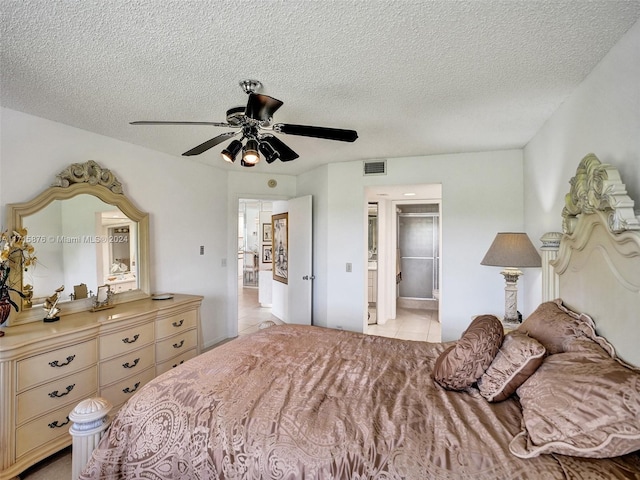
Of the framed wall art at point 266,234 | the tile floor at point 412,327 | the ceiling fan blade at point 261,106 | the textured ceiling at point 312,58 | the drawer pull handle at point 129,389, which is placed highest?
the textured ceiling at point 312,58

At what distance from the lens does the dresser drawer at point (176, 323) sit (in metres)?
2.90

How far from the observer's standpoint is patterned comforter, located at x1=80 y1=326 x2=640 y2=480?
1.06 meters

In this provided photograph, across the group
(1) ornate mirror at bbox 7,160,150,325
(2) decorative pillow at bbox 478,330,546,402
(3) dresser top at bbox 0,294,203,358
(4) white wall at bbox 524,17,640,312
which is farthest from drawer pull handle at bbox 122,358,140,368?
(4) white wall at bbox 524,17,640,312

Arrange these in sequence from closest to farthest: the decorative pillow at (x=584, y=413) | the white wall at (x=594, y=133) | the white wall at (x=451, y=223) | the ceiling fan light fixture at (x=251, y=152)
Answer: the decorative pillow at (x=584, y=413) < the white wall at (x=594, y=133) < the ceiling fan light fixture at (x=251, y=152) < the white wall at (x=451, y=223)

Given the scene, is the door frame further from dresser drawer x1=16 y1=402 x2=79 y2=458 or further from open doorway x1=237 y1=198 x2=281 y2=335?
dresser drawer x1=16 y1=402 x2=79 y2=458

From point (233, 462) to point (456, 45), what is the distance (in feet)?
6.94

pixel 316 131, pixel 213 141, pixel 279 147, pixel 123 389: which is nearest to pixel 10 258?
pixel 123 389

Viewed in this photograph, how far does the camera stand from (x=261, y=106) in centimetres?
163

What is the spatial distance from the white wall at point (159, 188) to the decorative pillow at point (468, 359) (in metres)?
3.04

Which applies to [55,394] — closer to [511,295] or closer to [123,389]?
[123,389]

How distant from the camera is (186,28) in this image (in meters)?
1.46

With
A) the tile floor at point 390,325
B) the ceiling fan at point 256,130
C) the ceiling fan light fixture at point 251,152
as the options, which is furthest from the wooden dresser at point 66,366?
the ceiling fan light fixture at point 251,152

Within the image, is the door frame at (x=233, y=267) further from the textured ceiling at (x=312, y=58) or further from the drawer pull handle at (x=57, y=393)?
the drawer pull handle at (x=57, y=393)

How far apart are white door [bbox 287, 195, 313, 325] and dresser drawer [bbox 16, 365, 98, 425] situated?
244cm
